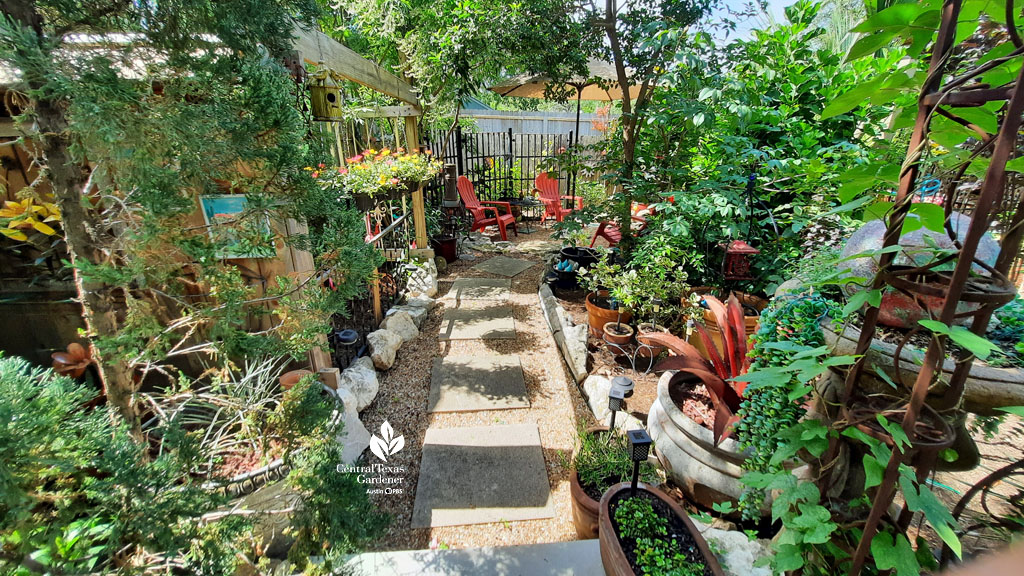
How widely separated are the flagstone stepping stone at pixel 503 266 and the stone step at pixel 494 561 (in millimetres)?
3678

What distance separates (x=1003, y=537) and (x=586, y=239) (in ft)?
13.2

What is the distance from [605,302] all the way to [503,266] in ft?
6.98

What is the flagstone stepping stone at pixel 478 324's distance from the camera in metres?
3.71

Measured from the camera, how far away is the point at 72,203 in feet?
2.82

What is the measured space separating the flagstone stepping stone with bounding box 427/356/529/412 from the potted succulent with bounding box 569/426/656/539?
861 millimetres

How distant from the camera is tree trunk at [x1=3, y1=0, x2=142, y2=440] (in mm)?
738

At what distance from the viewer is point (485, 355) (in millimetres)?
3434

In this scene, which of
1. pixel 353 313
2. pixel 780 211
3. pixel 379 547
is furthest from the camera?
pixel 353 313

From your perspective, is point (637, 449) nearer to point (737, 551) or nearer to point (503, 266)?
point (737, 551)

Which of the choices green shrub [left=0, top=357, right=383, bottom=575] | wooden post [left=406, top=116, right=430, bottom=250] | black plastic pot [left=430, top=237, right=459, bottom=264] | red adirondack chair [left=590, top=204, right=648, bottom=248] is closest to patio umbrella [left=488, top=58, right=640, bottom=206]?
red adirondack chair [left=590, top=204, right=648, bottom=248]

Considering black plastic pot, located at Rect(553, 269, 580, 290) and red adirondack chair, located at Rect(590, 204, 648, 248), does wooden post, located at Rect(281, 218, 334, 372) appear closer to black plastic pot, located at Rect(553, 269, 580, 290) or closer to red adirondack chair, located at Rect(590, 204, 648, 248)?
black plastic pot, located at Rect(553, 269, 580, 290)

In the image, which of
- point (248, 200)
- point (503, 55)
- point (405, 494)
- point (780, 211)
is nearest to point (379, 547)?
point (405, 494)

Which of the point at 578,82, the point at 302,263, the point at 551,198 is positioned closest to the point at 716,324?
the point at 302,263

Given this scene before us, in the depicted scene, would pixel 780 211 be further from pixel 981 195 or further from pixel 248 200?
pixel 248 200
